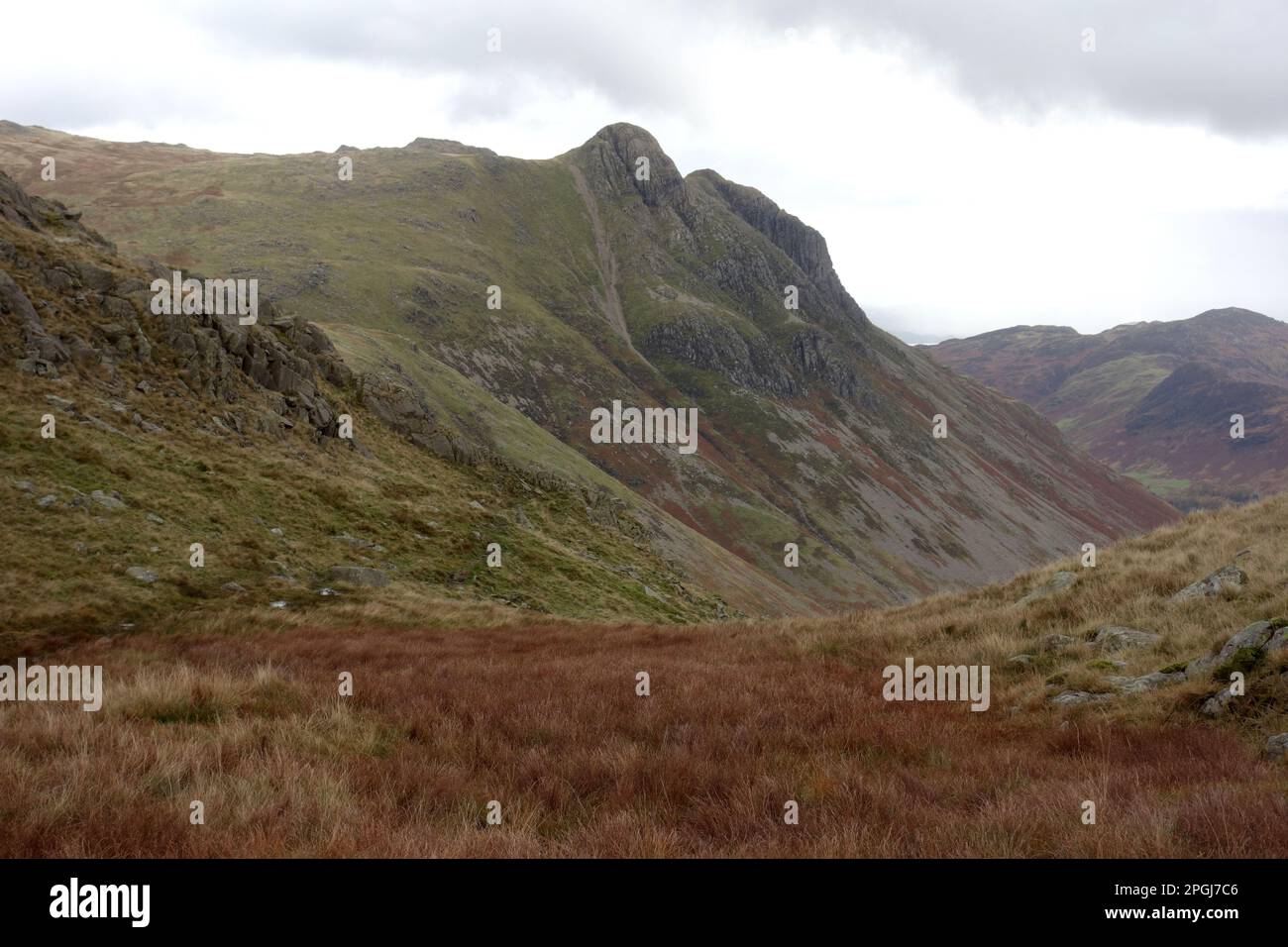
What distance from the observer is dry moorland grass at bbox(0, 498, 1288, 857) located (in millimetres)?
4645

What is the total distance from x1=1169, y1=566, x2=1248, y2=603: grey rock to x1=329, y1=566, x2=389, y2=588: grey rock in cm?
1917

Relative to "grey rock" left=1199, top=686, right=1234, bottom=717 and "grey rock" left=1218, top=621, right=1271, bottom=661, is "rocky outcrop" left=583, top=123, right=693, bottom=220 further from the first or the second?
"grey rock" left=1199, top=686, right=1234, bottom=717

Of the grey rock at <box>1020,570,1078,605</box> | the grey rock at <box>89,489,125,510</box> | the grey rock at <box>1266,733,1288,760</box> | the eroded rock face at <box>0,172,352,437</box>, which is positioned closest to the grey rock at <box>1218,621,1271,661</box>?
the grey rock at <box>1266,733,1288,760</box>

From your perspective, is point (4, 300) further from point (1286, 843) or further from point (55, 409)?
point (1286, 843)

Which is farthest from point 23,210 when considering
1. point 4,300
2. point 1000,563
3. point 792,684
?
point 1000,563

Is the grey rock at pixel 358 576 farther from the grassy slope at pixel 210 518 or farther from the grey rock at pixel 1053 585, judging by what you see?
the grey rock at pixel 1053 585

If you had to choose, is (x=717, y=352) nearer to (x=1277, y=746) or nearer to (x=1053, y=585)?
(x=1053, y=585)

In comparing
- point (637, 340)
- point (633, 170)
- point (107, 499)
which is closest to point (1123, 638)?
point (107, 499)

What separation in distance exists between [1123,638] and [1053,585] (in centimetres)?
509

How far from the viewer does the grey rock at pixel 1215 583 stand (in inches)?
448

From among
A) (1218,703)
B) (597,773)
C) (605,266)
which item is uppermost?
(605,266)

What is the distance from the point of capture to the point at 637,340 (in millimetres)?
145000

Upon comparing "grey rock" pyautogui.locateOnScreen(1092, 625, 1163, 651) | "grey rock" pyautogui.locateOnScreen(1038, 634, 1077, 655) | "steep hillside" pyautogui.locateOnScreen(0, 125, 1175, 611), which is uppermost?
"steep hillside" pyautogui.locateOnScreen(0, 125, 1175, 611)
